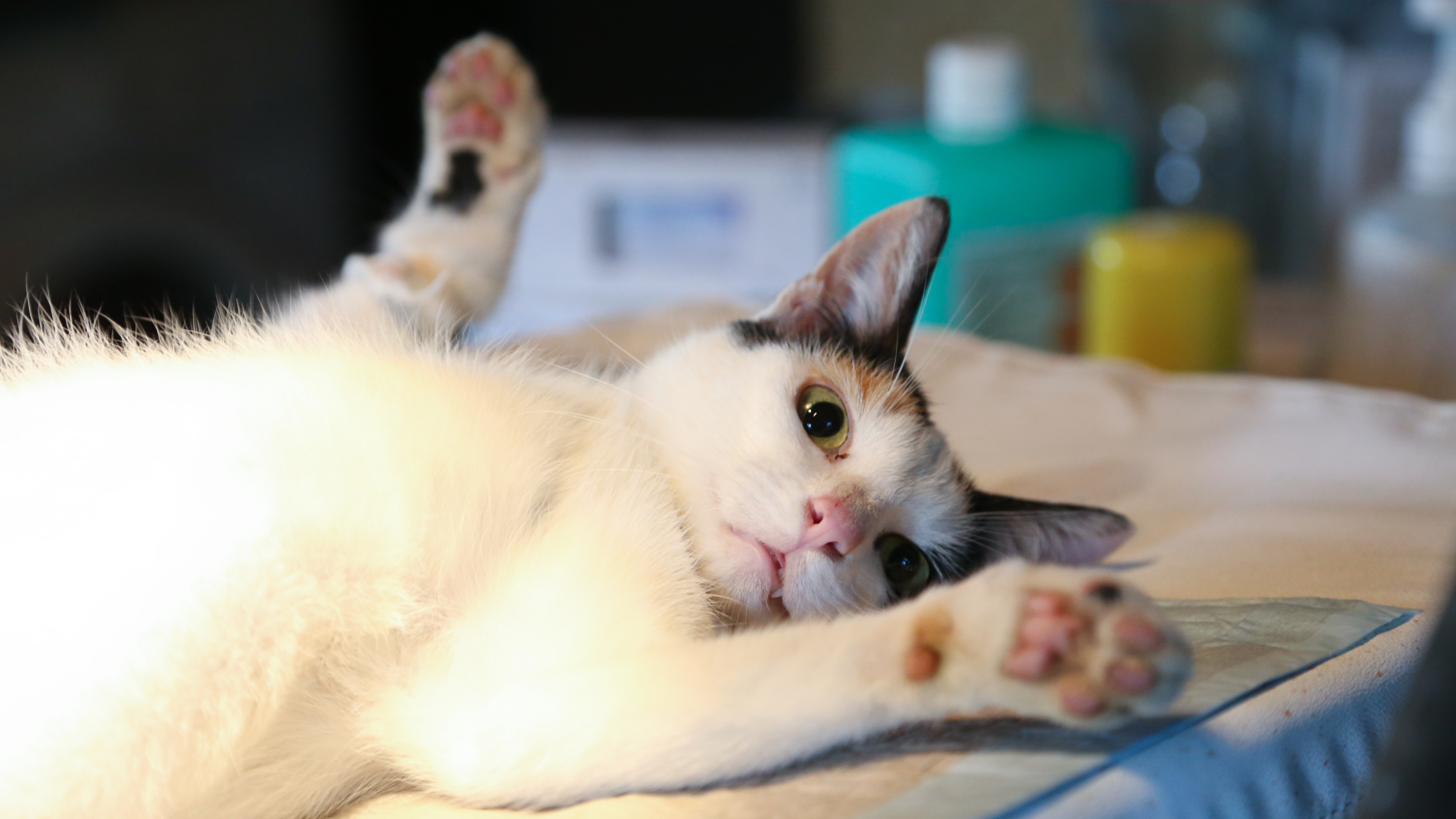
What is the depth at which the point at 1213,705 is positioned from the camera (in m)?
0.45

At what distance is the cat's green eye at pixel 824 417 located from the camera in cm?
62

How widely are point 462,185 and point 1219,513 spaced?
0.59 metres

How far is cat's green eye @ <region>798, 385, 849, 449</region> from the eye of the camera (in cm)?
62

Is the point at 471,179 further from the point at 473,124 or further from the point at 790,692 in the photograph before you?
the point at 790,692

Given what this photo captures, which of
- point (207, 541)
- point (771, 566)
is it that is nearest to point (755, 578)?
point (771, 566)

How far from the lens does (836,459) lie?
62 centimetres

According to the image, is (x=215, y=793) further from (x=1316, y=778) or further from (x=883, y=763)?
(x=1316, y=778)

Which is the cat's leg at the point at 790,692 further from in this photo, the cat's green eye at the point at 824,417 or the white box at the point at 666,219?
the white box at the point at 666,219

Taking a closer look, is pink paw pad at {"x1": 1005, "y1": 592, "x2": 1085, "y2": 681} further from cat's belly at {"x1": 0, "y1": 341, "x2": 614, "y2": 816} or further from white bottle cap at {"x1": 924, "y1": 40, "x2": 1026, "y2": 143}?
white bottle cap at {"x1": 924, "y1": 40, "x2": 1026, "y2": 143}

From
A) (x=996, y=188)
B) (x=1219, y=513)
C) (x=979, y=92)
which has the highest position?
(x=979, y=92)

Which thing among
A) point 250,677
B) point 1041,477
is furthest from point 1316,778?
point 250,677

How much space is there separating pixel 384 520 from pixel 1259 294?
57.0 inches

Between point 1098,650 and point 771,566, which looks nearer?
point 1098,650

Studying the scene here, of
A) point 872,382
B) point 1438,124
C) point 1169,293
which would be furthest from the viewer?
point 1169,293
